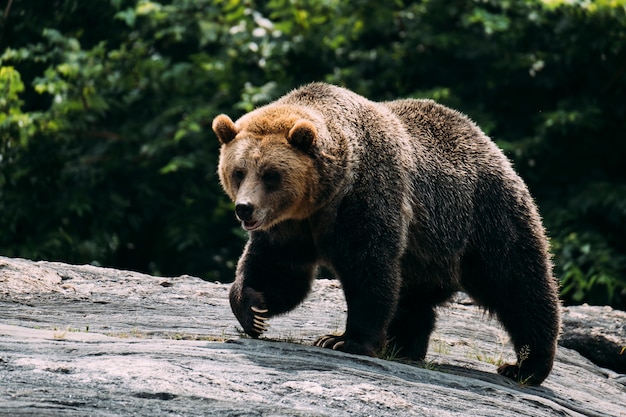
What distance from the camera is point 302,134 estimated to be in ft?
22.3

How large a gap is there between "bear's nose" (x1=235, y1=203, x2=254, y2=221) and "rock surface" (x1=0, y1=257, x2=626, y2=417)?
769 millimetres

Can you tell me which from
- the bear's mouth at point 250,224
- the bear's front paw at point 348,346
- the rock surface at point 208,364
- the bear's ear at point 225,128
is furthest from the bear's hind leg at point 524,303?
the bear's ear at point 225,128

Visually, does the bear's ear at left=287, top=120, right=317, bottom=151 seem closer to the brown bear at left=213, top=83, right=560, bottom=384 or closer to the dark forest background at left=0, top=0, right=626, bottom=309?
the brown bear at left=213, top=83, right=560, bottom=384

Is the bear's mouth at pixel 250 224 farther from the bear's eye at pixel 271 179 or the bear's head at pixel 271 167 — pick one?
the bear's eye at pixel 271 179

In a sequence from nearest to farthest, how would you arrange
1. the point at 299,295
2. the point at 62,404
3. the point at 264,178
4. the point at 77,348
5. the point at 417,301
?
the point at 62,404, the point at 77,348, the point at 264,178, the point at 299,295, the point at 417,301

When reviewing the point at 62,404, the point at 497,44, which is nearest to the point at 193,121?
the point at 497,44

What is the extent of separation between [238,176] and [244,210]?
356 millimetres

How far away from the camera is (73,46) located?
1359 cm

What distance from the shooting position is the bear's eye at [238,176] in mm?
6871

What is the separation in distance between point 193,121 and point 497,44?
13.8 ft

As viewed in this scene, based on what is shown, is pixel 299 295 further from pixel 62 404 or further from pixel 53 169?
pixel 53 169

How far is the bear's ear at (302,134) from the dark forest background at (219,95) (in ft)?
20.4

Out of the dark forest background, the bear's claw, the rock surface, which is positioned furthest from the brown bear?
the dark forest background

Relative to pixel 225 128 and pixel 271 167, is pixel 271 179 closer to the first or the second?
pixel 271 167
